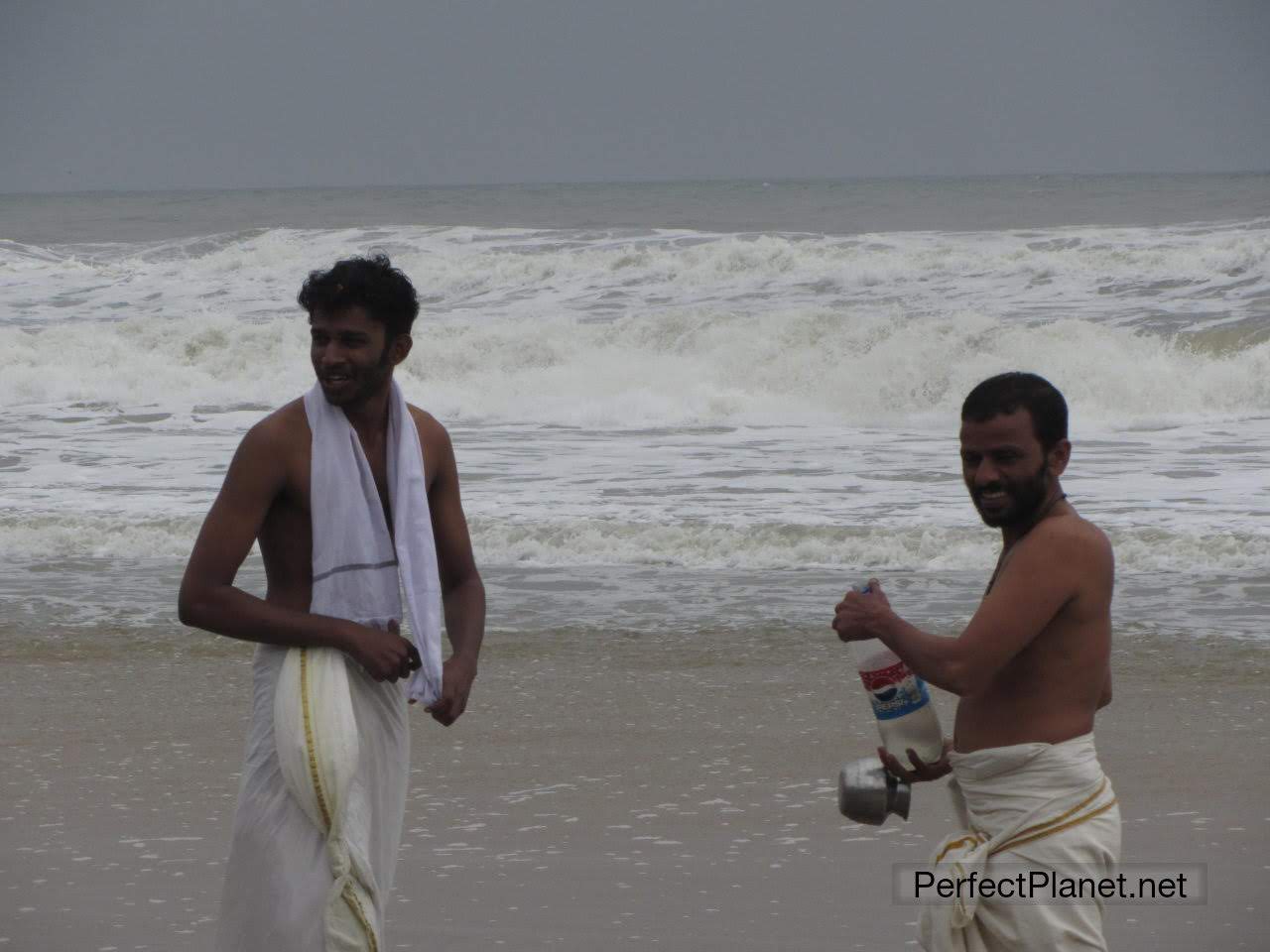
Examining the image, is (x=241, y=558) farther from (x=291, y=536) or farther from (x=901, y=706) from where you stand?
(x=901, y=706)

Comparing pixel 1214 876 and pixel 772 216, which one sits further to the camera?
pixel 772 216

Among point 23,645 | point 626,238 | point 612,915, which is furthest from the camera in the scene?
point 626,238

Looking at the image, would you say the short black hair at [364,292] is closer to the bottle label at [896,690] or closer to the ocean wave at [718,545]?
the bottle label at [896,690]

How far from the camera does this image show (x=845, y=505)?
1024 cm

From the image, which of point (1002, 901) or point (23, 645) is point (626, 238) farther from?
point (1002, 901)

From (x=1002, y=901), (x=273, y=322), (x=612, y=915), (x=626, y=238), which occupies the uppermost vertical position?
(x=626, y=238)

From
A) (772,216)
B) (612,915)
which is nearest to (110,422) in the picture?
(612,915)

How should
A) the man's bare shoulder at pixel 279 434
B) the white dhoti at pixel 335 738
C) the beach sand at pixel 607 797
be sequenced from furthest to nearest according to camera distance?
the beach sand at pixel 607 797 < the man's bare shoulder at pixel 279 434 < the white dhoti at pixel 335 738

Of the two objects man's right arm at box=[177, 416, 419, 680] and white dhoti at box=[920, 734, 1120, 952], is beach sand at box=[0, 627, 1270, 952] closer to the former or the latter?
white dhoti at box=[920, 734, 1120, 952]

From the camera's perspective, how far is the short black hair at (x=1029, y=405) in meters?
2.57

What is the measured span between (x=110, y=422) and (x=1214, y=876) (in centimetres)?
1281

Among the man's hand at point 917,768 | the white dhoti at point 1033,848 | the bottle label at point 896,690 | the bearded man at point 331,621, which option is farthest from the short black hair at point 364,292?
the white dhoti at point 1033,848

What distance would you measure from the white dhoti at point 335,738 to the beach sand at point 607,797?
1211 mm

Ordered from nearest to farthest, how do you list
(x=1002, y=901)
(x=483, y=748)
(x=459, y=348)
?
(x=1002, y=901)
(x=483, y=748)
(x=459, y=348)
